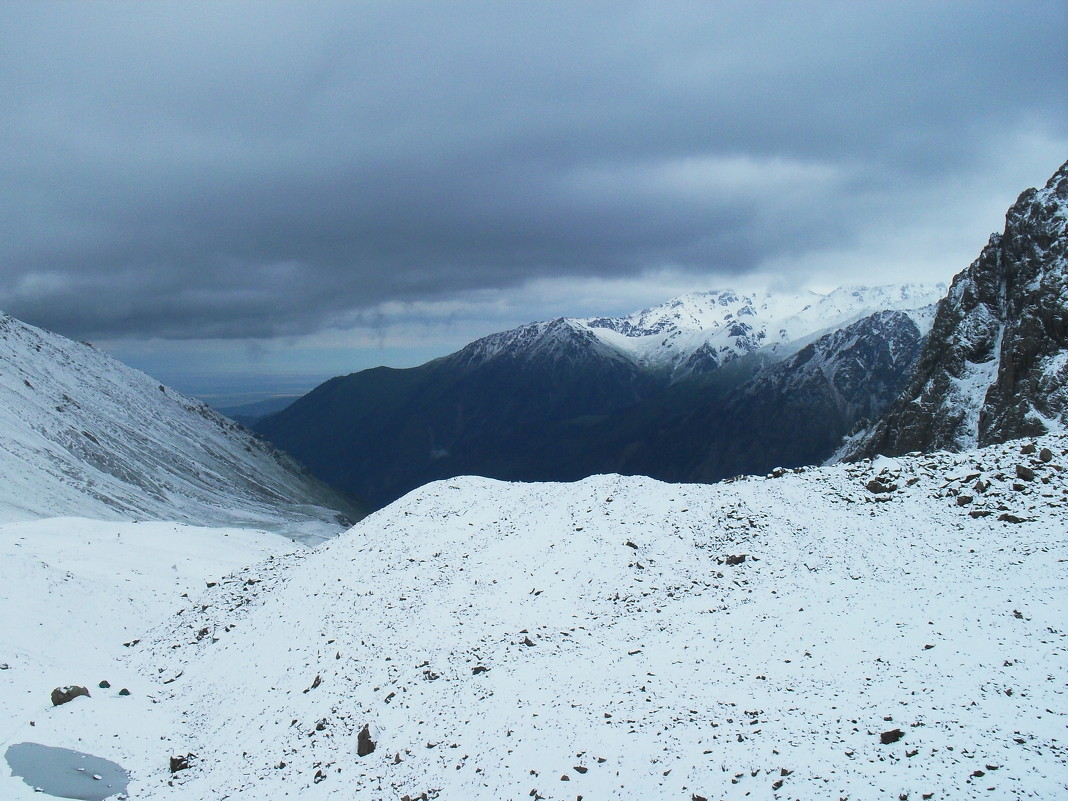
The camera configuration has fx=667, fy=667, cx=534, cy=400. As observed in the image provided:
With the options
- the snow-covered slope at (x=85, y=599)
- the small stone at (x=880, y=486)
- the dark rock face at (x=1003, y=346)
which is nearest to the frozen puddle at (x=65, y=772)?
the snow-covered slope at (x=85, y=599)

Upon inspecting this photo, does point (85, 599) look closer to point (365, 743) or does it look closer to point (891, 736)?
point (365, 743)

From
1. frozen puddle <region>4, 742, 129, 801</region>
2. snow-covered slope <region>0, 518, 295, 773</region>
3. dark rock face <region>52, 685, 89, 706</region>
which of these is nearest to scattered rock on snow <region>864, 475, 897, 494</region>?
snow-covered slope <region>0, 518, 295, 773</region>

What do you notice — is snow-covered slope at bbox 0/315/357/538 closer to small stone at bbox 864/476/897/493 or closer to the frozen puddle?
the frozen puddle

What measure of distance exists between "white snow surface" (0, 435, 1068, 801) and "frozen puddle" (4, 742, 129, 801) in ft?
2.20

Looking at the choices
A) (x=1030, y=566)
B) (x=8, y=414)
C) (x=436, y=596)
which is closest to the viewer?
(x=1030, y=566)

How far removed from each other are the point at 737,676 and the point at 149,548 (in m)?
44.5

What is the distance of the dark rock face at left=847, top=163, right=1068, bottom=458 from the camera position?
87.7 metres

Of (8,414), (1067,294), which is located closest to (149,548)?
(8,414)

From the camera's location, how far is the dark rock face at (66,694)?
26.2 meters

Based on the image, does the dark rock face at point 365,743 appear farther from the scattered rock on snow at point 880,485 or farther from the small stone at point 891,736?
the scattered rock on snow at point 880,485

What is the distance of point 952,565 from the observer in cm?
2559

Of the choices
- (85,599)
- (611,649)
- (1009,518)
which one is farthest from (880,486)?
(85,599)

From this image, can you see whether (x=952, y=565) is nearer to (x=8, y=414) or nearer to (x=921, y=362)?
(x=921, y=362)

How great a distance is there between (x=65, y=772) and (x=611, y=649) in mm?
18894
